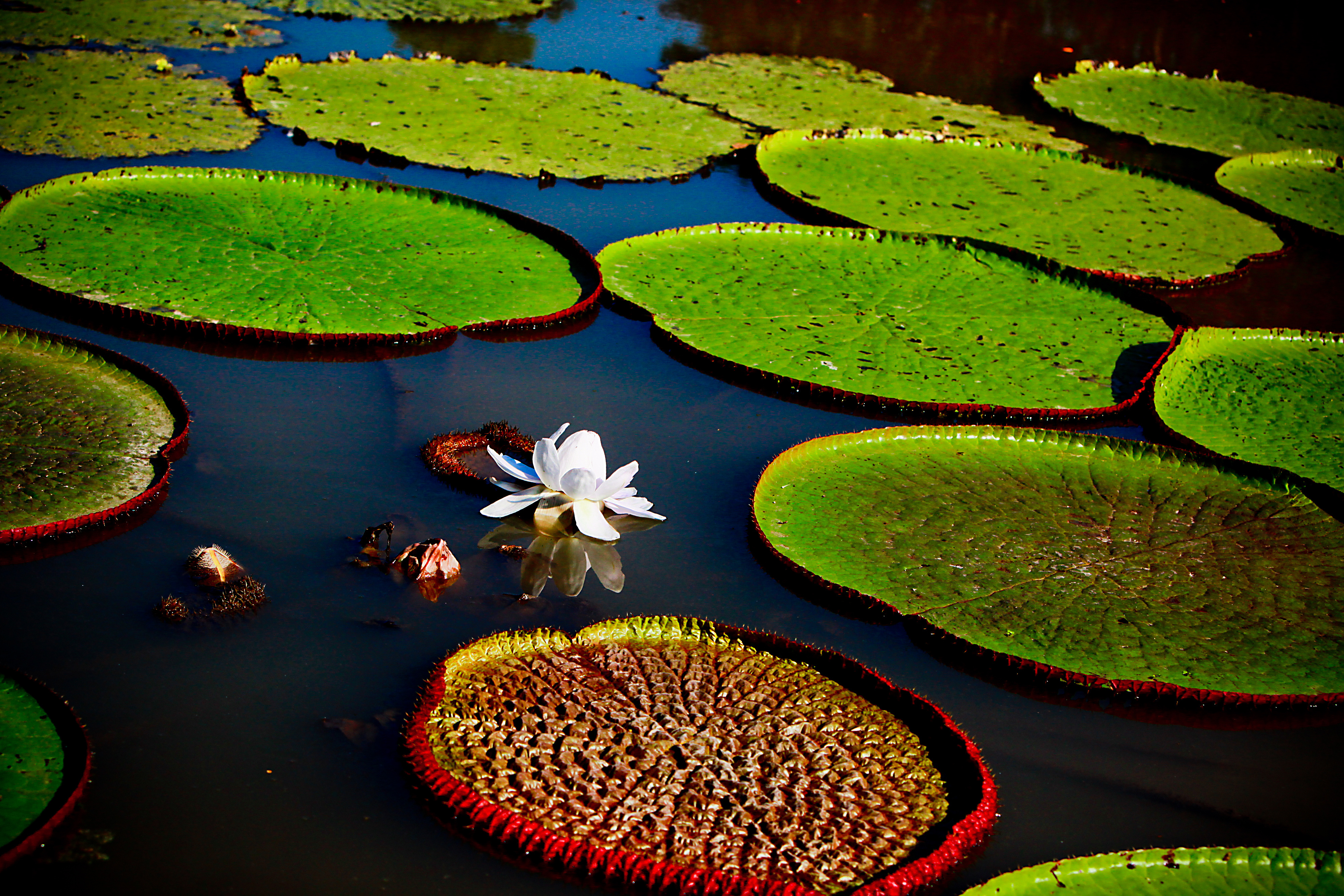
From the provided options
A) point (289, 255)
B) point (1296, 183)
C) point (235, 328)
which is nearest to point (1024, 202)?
point (1296, 183)

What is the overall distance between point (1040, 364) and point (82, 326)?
11.0 ft

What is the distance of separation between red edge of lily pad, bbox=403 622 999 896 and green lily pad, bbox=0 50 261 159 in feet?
13.0

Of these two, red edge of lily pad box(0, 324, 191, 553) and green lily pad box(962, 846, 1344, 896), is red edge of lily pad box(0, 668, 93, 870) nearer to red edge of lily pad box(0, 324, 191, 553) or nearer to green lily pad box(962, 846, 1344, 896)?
red edge of lily pad box(0, 324, 191, 553)

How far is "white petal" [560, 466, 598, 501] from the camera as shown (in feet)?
9.47

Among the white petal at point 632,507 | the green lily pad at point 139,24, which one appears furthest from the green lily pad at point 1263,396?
the green lily pad at point 139,24

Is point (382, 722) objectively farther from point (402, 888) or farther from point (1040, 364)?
point (1040, 364)

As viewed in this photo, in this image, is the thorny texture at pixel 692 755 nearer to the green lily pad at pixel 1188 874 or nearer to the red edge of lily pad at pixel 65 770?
the green lily pad at pixel 1188 874

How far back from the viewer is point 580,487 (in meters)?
2.91

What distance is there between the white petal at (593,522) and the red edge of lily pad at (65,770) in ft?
4.11

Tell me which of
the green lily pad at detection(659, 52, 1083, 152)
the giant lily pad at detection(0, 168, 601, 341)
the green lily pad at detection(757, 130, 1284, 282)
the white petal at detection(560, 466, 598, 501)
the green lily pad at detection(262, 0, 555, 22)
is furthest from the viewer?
the green lily pad at detection(262, 0, 555, 22)

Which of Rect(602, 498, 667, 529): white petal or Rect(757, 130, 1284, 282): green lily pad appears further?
Rect(757, 130, 1284, 282): green lily pad

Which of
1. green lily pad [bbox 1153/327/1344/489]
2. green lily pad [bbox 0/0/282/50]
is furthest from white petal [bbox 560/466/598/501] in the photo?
green lily pad [bbox 0/0/282/50]

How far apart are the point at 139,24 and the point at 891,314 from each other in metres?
5.51

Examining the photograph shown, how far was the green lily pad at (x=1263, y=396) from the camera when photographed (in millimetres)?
3547
